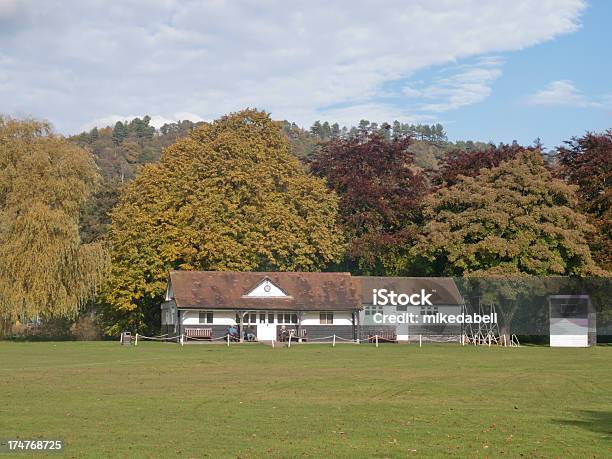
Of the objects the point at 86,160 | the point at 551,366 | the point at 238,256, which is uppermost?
the point at 86,160

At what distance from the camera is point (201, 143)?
221ft

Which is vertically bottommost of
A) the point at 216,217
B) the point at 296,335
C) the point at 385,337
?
the point at 385,337

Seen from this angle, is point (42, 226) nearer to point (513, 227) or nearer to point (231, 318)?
point (231, 318)

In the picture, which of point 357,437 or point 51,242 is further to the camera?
point 51,242

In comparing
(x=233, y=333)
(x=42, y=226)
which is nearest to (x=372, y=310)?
(x=233, y=333)

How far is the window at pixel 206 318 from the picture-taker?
59.7 m

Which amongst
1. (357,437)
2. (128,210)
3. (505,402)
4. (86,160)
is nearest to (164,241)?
(128,210)

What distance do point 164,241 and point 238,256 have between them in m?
5.33

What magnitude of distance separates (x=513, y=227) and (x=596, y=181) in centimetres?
791

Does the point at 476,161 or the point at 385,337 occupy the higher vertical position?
the point at 476,161

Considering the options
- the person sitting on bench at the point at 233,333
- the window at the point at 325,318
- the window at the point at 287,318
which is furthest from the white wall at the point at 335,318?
the person sitting on bench at the point at 233,333

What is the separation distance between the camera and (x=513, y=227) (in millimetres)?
58781

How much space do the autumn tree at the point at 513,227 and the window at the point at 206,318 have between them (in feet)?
49.5

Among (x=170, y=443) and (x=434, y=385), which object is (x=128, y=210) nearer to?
(x=434, y=385)
